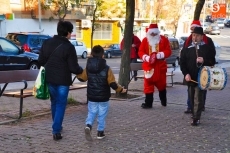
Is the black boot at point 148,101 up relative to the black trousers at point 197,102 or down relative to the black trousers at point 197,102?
down

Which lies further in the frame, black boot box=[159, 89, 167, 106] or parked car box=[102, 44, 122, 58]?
parked car box=[102, 44, 122, 58]

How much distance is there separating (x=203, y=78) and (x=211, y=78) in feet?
0.48

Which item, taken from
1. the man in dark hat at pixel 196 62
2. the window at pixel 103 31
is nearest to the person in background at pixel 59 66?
the man in dark hat at pixel 196 62

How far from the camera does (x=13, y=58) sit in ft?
51.9

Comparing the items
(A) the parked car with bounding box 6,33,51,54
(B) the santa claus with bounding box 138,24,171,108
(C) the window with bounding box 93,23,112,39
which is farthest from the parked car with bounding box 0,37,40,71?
(C) the window with bounding box 93,23,112,39

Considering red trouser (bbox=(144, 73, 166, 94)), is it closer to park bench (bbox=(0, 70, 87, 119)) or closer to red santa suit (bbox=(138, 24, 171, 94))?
red santa suit (bbox=(138, 24, 171, 94))

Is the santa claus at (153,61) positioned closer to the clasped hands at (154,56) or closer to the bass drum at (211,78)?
the clasped hands at (154,56)

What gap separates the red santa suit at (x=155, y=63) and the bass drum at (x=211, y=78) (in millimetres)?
1809

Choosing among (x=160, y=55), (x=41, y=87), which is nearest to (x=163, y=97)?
(x=160, y=55)

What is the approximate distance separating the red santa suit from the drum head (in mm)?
1757

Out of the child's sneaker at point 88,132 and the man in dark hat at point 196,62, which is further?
the man in dark hat at point 196,62

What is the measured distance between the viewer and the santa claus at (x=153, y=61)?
354 inches

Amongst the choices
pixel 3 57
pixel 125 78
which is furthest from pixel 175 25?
pixel 125 78

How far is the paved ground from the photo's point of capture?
6.04 metres
